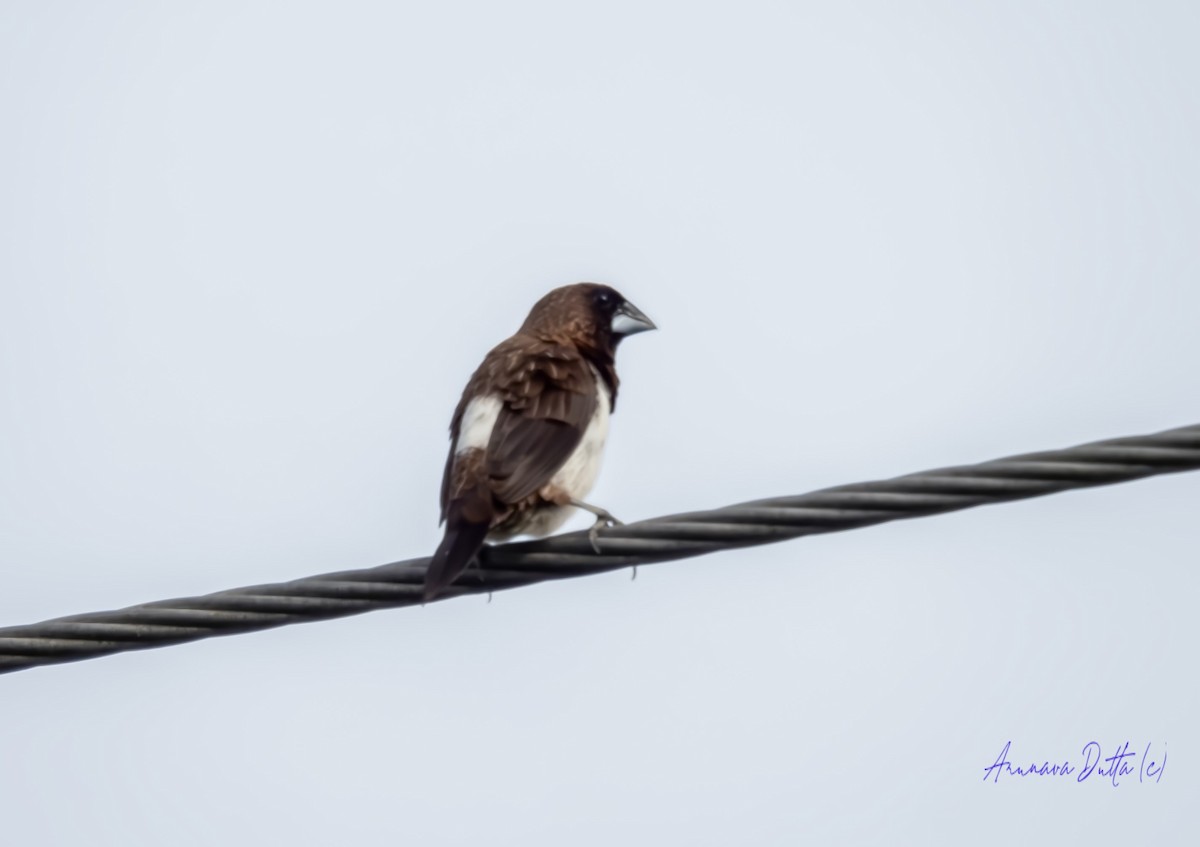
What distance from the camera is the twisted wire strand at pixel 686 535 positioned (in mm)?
4676

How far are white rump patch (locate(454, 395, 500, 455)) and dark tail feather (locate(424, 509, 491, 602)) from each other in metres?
0.47

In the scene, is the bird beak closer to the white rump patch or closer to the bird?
the bird

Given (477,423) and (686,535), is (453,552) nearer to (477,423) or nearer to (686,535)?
(686,535)

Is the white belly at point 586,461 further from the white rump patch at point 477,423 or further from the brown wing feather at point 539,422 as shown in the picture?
the white rump patch at point 477,423

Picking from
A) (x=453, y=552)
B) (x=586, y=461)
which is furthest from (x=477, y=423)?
(x=453, y=552)

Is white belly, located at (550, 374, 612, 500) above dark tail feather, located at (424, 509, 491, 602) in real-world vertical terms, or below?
above

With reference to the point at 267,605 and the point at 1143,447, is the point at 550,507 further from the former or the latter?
the point at 1143,447

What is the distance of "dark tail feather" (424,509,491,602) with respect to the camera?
5.46m

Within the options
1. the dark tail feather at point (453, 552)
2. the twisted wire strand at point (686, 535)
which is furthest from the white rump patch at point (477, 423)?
the twisted wire strand at point (686, 535)

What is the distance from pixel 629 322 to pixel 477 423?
73.2 inches

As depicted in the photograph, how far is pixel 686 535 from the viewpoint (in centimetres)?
507

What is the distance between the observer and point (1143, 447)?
15.2 feet

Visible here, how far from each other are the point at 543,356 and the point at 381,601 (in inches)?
83.5

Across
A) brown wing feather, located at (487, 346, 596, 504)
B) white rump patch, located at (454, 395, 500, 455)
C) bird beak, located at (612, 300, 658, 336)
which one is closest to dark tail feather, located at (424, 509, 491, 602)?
brown wing feather, located at (487, 346, 596, 504)
